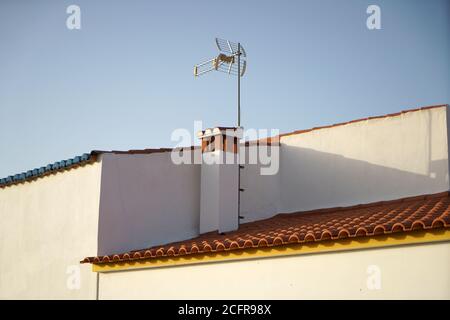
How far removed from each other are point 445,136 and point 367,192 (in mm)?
2076

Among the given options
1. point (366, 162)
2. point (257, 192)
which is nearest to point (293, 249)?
point (366, 162)

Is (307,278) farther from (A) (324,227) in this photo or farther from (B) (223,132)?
(B) (223,132)

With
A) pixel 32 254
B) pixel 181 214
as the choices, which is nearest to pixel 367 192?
pixel 181 214

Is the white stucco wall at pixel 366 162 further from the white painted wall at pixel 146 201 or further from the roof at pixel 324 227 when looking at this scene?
the white painted wall at pixel 146 201

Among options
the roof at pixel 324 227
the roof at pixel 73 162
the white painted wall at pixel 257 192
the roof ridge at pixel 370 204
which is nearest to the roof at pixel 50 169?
the roof at pixel 73 162

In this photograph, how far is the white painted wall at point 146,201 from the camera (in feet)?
42.7

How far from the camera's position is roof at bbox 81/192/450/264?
8.76 m

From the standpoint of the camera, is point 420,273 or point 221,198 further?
point 221,198

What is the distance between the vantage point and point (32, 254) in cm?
1420

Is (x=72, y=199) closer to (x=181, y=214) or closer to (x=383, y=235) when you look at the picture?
(x=181, y=214)

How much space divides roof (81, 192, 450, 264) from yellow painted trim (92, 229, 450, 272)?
0.07 meters

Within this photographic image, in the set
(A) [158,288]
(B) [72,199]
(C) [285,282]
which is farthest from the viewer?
(B) [72,199]

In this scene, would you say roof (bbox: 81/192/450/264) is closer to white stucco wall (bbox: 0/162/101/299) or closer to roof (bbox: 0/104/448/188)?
white stucco wall (bbox: 0/162/101/299)

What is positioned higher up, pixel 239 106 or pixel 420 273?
pixel 239 106
